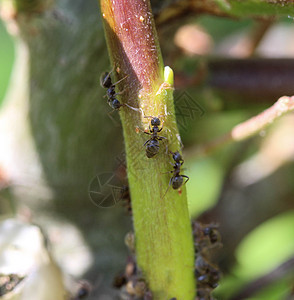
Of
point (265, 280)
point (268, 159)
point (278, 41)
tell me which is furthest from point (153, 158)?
point (278, 41)

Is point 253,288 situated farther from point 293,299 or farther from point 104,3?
point 104,3

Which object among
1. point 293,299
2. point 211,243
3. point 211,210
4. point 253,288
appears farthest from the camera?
point 211,210

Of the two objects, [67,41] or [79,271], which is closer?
[67,41]

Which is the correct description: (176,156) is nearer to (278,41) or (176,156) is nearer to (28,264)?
(28,264)

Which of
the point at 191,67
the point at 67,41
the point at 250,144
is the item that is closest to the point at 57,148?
the point at 67,41


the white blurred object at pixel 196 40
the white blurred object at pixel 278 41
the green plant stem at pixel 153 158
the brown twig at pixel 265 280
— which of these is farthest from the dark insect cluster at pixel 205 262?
the white blurred object at pixel 278 41

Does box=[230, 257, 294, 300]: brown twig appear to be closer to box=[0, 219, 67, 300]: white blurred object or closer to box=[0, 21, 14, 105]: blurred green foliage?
box=[0, 219, 67, 300]: white blurred object

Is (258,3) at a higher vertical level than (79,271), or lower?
higher
